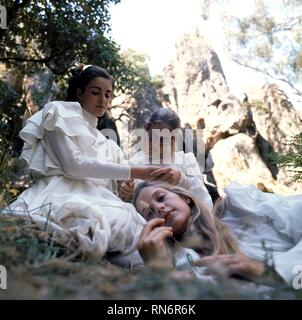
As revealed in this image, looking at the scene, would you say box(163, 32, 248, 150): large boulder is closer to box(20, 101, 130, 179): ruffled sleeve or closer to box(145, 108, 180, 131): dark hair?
box(145, 108, 180, 131): dark hair

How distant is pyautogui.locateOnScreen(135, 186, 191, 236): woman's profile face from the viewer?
3.63 ft

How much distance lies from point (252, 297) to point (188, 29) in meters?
5.69

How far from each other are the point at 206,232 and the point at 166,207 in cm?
12

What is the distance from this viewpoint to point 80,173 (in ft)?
4.47

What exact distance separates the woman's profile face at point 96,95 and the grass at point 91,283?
803 mm

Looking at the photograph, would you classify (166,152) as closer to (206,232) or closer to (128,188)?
(128,188)

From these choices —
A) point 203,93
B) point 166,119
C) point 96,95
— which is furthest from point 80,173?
Answer: point 203,93

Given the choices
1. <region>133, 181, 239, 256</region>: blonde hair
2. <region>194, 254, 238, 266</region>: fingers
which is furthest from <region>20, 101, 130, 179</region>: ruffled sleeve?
<region>194, 254, 238, 266</region>: fingers

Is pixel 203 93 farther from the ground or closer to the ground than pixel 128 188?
farther from the ground

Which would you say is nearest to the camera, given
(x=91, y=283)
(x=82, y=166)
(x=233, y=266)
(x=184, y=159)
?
(x=91, y=283)

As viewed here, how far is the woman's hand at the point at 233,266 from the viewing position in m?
0.86

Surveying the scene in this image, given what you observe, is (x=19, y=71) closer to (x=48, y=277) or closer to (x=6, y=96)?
(x=6, y=96)

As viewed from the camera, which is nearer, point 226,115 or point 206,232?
point 206,232
